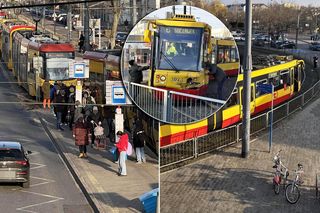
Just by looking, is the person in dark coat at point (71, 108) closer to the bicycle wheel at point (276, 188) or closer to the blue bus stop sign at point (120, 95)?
the bicycle wheel at point (276, 188)

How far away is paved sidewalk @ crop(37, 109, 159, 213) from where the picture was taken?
1319 cm

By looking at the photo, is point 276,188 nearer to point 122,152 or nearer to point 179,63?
point 122,152

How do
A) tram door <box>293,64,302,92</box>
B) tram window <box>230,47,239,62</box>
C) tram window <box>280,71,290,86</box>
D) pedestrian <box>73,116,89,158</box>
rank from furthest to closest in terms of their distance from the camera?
1. tram door <box>293,64,302,92</box>
2. tram window <box>280,71,290,86</box>
3. pedestrian <box>73,116,89,158</box>
4. tram window <box>230,47,239,62</box>

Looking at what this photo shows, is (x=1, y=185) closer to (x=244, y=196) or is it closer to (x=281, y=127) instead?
(x=244, y=196)

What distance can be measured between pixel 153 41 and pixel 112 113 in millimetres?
18961

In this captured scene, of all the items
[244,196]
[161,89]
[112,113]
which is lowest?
[244,196]

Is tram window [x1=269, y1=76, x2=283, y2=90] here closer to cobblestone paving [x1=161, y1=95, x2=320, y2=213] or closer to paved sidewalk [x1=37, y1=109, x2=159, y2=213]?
cobblestone paving [x1=161, y1=95, x2=320, y2=213]

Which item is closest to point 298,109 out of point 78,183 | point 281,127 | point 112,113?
point 281,127

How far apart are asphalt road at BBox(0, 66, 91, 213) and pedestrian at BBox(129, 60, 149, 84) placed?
397 inches

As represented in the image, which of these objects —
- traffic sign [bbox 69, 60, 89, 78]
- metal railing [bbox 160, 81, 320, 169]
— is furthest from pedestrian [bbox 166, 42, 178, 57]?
traffic sign [bbox 69, 60, 89, 78]

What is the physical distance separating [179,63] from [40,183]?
43.1ft

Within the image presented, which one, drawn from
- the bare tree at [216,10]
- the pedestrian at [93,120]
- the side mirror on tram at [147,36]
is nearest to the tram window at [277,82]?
the pedestrian at [93,120]

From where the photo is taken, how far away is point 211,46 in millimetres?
3641

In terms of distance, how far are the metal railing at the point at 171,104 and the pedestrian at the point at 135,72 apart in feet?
0.10
